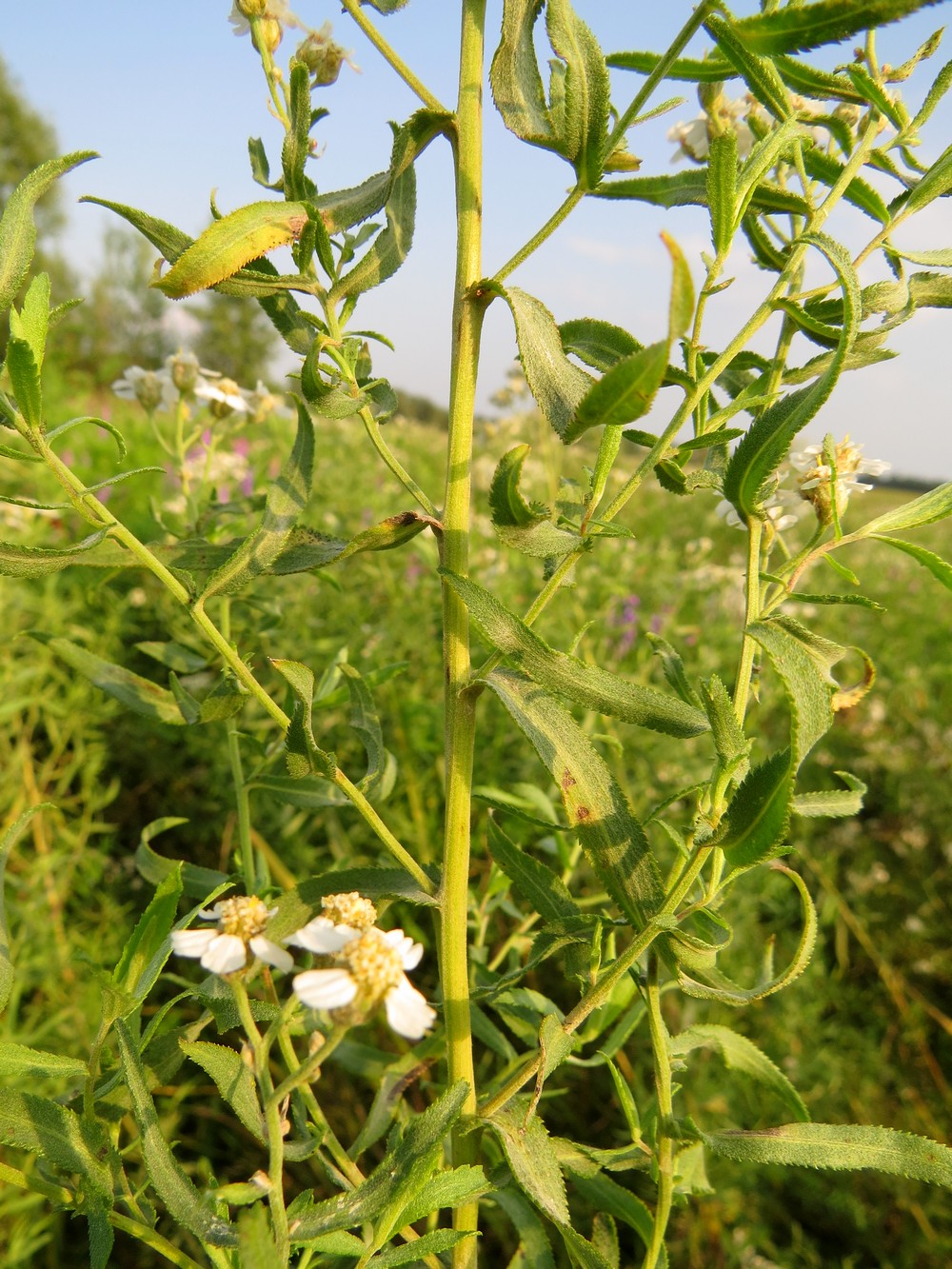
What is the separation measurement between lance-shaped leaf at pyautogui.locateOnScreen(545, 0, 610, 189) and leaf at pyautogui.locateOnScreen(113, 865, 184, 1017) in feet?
1.65

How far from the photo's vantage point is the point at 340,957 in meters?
0.44

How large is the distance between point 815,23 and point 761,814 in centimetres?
41

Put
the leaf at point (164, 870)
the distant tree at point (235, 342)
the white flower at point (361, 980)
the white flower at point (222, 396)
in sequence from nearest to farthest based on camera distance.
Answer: the white flower at point (361, 980) < the leaf at point (164, 870) < the white flower at point (222, 396) < the distant tree at point (235, 342)

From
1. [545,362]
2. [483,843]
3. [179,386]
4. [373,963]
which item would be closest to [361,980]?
[373,963]

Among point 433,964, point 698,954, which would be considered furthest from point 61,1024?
point 698,954

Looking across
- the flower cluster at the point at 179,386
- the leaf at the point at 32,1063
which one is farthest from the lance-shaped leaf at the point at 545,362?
the flower cluster at the point at 179,386

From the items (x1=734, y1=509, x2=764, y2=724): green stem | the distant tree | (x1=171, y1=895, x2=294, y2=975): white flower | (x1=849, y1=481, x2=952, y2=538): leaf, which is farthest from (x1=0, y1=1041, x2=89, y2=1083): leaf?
the distant tree

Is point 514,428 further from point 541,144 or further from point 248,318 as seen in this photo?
point 248,318

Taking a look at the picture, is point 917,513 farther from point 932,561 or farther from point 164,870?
point 164,870

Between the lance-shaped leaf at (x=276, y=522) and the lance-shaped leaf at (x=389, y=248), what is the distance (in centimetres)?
8

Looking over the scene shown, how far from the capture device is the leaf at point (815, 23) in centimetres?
44

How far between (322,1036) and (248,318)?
794 inches

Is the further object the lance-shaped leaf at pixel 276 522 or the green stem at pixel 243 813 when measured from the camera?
the green stem at pixel 243 813

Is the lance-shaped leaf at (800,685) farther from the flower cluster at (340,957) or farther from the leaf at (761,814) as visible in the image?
the flower cluster at (340,957)
